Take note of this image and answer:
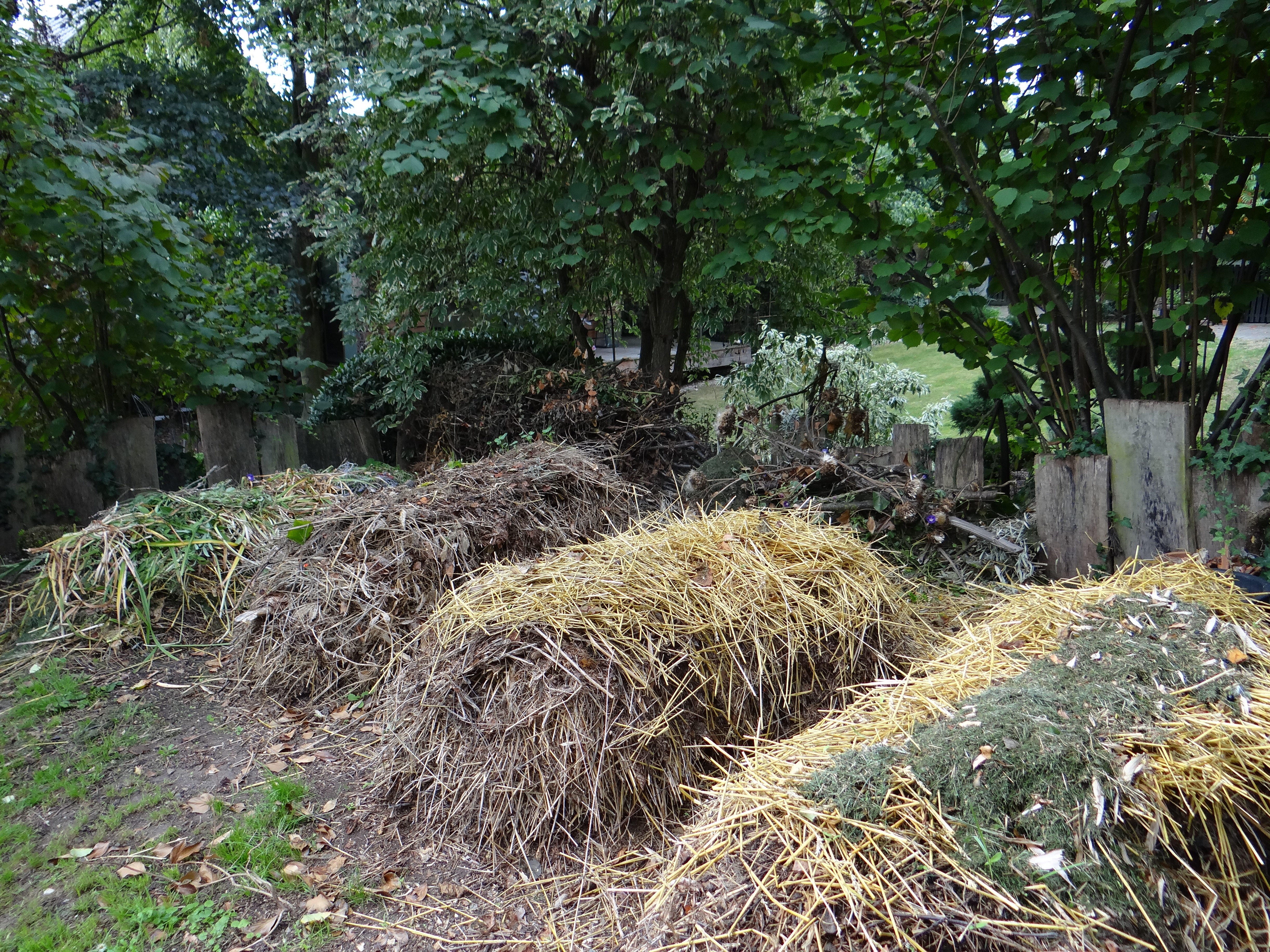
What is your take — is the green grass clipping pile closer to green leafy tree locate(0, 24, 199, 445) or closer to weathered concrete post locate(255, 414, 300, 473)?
green leafy tree locate(0, 24, 199, 445)

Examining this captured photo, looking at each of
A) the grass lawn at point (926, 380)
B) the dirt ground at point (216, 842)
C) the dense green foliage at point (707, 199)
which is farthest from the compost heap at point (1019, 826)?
the grass lawn at point (926, 380)

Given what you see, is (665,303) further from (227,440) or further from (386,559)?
(227,440)

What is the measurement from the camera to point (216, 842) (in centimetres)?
245

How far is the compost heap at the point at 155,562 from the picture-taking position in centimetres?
388

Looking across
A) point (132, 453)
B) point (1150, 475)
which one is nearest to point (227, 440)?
point (132, 453)

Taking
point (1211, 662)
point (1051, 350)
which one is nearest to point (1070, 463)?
point (1051, 350)

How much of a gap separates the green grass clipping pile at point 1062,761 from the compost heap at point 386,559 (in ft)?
7.36

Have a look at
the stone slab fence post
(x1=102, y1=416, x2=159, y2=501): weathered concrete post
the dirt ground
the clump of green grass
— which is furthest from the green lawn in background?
the clump of green grass

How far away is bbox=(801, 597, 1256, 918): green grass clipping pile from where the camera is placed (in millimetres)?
1489

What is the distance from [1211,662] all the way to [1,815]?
3718 mm

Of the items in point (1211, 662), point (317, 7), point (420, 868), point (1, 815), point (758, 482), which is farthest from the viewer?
point (317, 7)

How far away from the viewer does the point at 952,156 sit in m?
3.83

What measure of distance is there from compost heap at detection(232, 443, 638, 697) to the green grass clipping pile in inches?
88.3

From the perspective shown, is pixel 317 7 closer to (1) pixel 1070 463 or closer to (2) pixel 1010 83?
(2) pixel 1010 83
